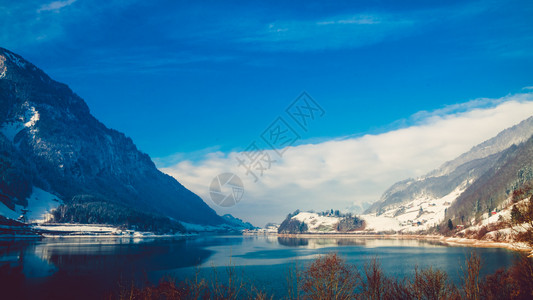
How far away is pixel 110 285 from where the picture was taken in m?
49.3

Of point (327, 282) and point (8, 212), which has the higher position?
point (327, 282)

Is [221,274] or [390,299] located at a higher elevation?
[390,299]

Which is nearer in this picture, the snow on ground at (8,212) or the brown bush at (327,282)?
the brown bush at (327,282)

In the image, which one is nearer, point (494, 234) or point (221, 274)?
point (221, 274)

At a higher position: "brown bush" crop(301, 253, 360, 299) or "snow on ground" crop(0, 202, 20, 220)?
"brown bush" crop(301, 253, 360, 299)

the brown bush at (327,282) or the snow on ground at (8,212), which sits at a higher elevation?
the brown bush at (327,282)

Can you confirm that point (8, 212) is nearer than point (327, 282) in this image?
No

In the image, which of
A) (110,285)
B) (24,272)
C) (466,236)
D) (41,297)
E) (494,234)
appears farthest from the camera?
(466,236)

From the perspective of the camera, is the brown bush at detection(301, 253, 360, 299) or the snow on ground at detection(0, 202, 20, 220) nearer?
the brown bush at detection(301, 253, 360, 299)

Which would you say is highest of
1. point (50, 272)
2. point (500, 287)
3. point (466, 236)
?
point (500, 287)

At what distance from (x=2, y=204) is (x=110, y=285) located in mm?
201053

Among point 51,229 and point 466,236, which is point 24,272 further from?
point 466,236

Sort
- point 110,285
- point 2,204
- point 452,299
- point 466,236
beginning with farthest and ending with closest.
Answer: point 2,204 < point 466,236 < point 110,285 < point 452,299

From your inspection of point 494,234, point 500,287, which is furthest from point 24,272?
Result: point 494,234
